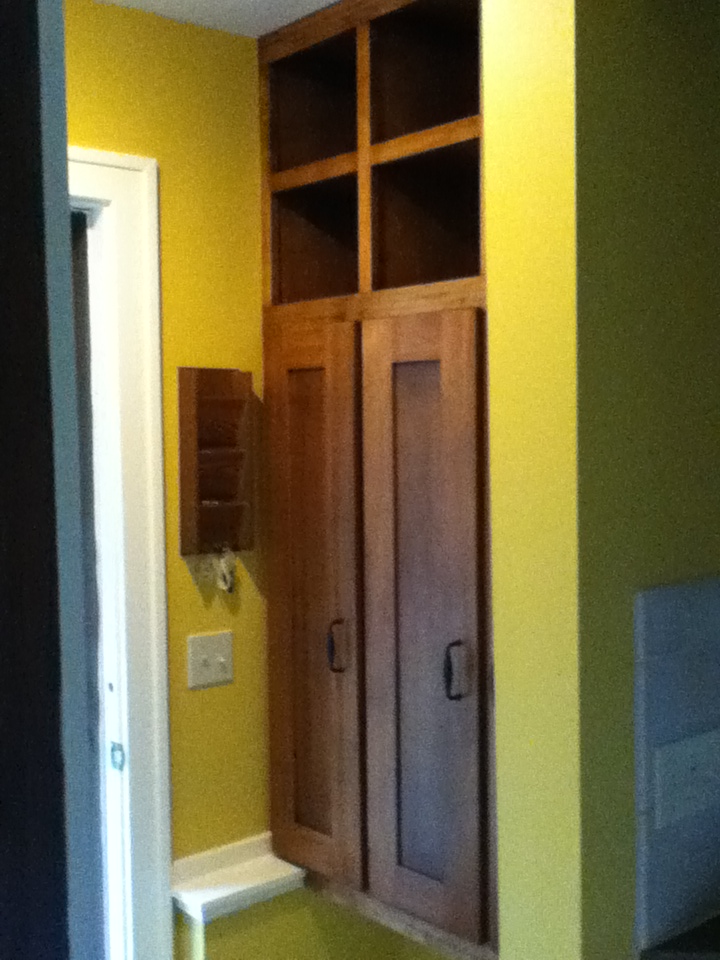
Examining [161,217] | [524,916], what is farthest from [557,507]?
[161,217]

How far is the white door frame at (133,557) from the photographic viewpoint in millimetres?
1975

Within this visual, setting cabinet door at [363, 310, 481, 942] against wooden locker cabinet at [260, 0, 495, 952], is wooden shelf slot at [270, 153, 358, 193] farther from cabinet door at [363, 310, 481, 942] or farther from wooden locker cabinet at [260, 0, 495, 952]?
cabinet door at [363, 310, 481, 942]

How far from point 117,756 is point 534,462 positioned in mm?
1196

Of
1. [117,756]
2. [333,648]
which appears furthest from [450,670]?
[117,756]

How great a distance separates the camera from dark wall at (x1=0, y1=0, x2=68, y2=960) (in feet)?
0.98

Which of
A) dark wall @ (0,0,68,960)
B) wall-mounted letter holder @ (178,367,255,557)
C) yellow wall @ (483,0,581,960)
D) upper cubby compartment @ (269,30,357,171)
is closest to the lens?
dark wall @ (0,0,68,960)

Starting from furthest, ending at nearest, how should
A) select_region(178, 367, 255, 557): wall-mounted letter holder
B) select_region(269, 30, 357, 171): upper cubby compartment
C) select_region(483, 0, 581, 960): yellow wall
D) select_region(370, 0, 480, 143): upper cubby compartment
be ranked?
select_region(269, 30, 357, 171): upper cubby compartment → select_region(178, 367, 255, 557): wall-mounted letter holder → select_region(370, 0, 480, 143): upper cubby compartment → select_region(483, 0, 581, 960): yellow wall

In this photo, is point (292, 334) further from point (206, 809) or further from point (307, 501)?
point (206, 809)

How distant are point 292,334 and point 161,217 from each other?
376 millimetres

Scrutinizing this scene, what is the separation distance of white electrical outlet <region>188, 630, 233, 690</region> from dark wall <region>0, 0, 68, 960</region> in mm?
1809

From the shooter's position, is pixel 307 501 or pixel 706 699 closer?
pixel 706 699

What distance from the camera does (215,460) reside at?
81.3 inches

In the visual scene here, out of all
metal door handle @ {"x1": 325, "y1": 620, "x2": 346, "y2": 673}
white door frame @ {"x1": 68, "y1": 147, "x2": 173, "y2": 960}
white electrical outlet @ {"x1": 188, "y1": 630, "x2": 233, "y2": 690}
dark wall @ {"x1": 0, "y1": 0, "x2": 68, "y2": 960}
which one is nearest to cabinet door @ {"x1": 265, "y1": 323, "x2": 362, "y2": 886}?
metal door handle @ {"x1": 325, "y1": 620, "x2": 346, "y2": 673}

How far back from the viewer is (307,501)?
2033mm
